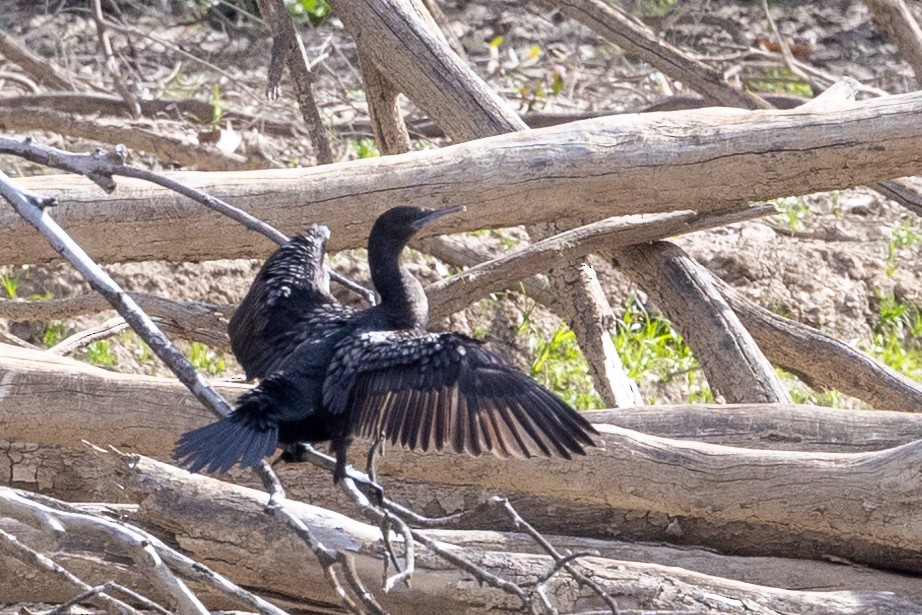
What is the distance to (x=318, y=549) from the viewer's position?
231 centimetres

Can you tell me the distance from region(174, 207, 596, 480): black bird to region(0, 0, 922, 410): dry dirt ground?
1.95m

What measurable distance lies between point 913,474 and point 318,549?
161cm

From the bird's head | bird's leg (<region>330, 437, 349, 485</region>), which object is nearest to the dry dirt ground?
the bird's head

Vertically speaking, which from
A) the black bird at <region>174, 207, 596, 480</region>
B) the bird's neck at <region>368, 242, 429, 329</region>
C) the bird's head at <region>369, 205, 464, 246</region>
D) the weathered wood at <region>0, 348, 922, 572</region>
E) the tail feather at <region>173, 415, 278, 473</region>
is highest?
the bird's head at <region>369, 205, 464, 246</region>

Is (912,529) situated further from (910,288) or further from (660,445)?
(910,288)

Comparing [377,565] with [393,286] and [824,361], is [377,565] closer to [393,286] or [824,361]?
[393,286]

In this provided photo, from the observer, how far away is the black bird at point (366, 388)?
110 inches

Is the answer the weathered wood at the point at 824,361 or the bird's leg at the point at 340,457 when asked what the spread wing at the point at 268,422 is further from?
the weathered wood at the point at 824,361

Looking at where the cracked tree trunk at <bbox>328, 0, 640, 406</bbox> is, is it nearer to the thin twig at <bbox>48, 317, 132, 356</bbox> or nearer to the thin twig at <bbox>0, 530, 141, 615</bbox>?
the thin twig at <bbox>48, 317, 132, 356</bbox>

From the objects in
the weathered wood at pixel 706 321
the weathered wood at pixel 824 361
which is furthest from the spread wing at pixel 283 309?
the weathered wood at pixel 824 361

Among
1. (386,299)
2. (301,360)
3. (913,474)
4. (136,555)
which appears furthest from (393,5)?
(136,555)

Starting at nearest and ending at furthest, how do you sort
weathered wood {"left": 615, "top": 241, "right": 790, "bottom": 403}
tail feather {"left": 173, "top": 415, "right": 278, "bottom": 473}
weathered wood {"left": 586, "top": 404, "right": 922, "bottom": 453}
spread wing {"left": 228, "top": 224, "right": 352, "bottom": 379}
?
1. tail feather {"left": 173, "top": 415, "right": 278, "bottom": 473}
2. spread wing {"left": 228, "top": 224, "right": 352, "bottom": 379}
3. weathered wood {"left": 586, "top": 404, "right": 922, "bottom": 453}
4. weathered wood {"left": 615, "top": 241, "right": 790, "bottom": 403}

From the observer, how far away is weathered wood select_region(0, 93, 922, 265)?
3.79 m

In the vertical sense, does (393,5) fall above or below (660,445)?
above
